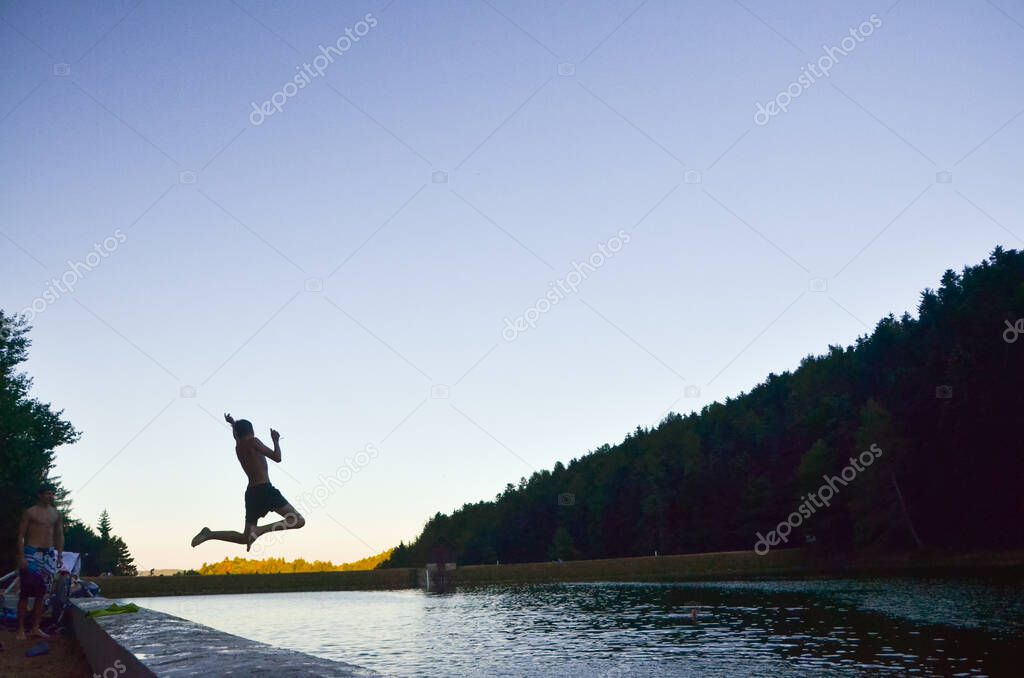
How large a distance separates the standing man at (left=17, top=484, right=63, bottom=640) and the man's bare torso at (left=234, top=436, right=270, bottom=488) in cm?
792

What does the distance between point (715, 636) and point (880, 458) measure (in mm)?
50630

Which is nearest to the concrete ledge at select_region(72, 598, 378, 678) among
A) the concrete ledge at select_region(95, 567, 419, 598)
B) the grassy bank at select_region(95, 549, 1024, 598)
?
the grassy bank at select_region(95, 549, 1024, 598)

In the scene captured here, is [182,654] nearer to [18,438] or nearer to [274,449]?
[274,449]

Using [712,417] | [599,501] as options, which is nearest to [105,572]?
[599,501]

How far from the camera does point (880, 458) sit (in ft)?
237

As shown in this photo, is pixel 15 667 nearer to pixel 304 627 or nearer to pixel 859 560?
pixel 304 627

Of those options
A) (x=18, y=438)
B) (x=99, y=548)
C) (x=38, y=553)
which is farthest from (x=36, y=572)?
(x=99, y=548)

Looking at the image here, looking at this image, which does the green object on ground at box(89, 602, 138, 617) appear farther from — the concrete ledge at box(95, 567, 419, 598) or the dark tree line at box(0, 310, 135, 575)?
the concrete ledge at box(95, 567, 419, 598)

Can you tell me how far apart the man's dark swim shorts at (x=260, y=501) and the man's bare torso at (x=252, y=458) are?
0.07 metres

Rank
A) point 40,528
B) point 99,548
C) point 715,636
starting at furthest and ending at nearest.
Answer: point 99,548, point 715,636, point 40,528

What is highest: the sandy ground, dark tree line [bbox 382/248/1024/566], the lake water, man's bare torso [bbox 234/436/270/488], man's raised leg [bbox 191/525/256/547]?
dark tree line [bbox 382/248/1024/566]

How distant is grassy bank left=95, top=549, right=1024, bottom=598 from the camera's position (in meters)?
66.1

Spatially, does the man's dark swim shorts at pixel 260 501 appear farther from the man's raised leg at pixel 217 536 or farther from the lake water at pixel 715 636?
the lake water at pixel 715 636

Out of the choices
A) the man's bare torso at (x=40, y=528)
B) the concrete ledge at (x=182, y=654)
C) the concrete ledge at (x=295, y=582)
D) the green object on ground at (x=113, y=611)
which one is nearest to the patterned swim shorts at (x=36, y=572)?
the man's bare torso at (x=40, y=528)
